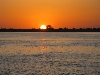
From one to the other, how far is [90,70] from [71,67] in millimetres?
2213

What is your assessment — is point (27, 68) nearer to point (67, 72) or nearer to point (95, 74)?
point (67, 72)

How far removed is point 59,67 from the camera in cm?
2683

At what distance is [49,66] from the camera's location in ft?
90.7

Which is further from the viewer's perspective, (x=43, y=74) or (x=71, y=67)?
(x=71, y=67)

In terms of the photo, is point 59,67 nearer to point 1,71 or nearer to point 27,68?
point 27,68

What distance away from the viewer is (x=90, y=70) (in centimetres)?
2520

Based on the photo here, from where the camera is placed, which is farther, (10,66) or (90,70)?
(10,66)

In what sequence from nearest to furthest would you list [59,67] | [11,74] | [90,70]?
1. [11,74]
2. [90,70]
3. [59,67]

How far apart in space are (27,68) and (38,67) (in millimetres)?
1201

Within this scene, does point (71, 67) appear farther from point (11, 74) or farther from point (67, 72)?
point (11, 74)

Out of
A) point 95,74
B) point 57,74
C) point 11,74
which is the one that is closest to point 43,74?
point 57,74

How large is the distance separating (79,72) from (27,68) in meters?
5.05

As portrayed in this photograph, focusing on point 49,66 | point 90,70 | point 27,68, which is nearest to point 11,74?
point 27,68

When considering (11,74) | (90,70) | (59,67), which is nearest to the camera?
(11,74)
